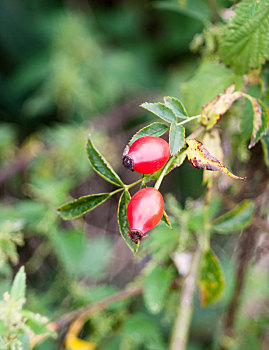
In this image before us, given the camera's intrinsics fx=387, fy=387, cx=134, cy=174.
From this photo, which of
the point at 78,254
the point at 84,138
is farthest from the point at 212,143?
the point at 84,138

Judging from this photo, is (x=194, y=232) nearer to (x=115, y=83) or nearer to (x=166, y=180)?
(x=166, y=180)

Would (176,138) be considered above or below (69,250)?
above

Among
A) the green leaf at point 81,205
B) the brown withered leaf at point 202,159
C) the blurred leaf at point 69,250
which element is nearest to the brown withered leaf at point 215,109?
the brown withered leaf at point 202,159

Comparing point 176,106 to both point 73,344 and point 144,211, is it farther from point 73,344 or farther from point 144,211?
point 73,344

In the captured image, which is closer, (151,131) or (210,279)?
(151,131)

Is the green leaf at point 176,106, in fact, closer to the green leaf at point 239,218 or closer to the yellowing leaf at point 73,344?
the green leaf at point 239,218

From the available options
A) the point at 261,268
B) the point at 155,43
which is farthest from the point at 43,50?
the point at 261,268
